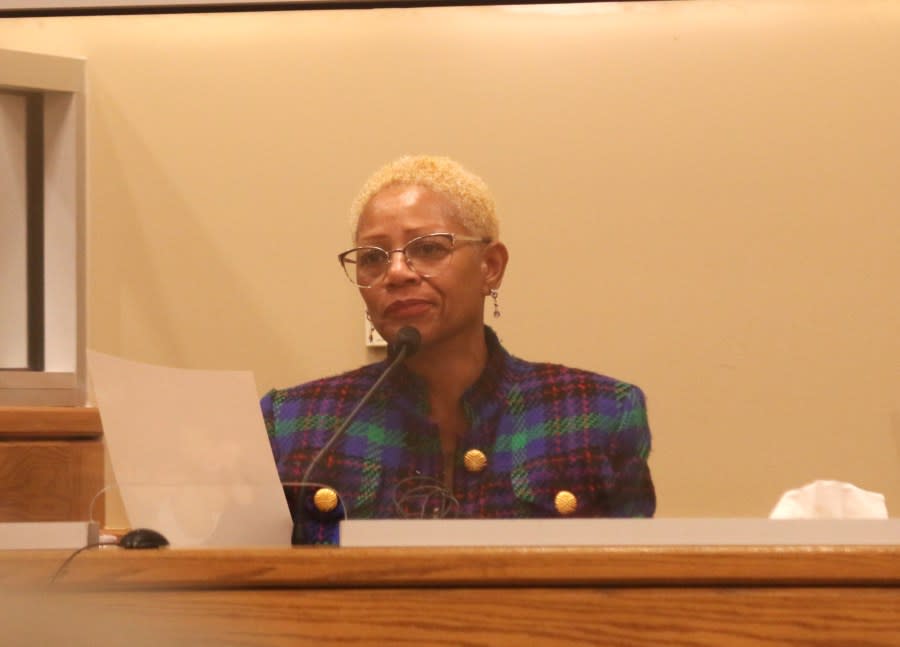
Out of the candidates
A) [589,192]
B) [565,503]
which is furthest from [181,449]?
[589,192]

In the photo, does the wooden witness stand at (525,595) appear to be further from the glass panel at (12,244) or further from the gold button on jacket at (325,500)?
the glass panel at (12,244)

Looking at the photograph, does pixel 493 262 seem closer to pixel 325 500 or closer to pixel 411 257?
pixel 411 257

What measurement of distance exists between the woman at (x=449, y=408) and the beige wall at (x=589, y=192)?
562mm

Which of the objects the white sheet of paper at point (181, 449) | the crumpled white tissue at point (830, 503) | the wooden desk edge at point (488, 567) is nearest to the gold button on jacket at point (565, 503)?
the crumpled white tissue at point (830, 503)

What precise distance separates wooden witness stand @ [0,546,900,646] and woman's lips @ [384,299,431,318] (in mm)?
728

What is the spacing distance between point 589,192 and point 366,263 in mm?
757

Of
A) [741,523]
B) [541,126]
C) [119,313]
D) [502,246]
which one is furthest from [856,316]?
[741,523]

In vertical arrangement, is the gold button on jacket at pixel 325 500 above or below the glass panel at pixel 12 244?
below

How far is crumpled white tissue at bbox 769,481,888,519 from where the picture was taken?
1.19m

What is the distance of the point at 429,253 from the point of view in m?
1.53

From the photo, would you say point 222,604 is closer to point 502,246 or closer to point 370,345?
point 502,246

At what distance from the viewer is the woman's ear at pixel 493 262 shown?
161cm

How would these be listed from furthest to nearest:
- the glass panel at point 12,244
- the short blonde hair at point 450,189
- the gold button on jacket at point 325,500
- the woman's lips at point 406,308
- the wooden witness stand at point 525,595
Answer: the glass panel at point 12,244 < the short blonde hair at point 450,189 < the woman's lips at point 406,308 < the gold button on jacket at point 325,500 < the wooden witness stand at point 525,595

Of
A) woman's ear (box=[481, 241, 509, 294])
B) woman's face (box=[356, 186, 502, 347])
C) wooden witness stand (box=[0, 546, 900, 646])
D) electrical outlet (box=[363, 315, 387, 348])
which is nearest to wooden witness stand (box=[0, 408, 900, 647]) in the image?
wooden witness stand (box=[0, 546, 900, 646])
